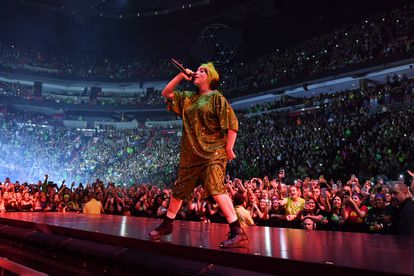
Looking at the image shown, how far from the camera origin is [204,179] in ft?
9.30

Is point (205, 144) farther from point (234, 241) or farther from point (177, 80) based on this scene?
point (234, 241)

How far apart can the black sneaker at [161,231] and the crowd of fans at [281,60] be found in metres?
16.2

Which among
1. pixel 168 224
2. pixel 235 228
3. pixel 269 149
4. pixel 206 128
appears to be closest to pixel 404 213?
pixel 235 228

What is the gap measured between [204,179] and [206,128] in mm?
428

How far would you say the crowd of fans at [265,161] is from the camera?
6562 millimetres

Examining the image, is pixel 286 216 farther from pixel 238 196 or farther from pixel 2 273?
pixel 2 273

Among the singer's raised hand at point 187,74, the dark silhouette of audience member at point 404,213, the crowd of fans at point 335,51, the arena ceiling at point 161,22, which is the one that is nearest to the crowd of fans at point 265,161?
the dark silhouette of audience member at point 404,213

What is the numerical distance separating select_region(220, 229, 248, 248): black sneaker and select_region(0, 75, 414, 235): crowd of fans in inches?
117

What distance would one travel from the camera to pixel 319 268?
5.65 ft

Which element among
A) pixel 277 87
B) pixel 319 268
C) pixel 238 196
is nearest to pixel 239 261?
pixel 319 268

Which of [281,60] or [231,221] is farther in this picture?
[281,60]

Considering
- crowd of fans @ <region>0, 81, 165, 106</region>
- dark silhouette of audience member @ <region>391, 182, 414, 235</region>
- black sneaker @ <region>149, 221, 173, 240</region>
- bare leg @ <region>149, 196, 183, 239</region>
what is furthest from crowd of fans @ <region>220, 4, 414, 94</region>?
black sneaker @ <region>149, 221, 173, 240</region>

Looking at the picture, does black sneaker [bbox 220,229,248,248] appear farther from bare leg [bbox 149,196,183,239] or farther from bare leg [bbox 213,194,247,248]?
bare leg [bbox 149,196,183,239]

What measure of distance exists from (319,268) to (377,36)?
744 inches
